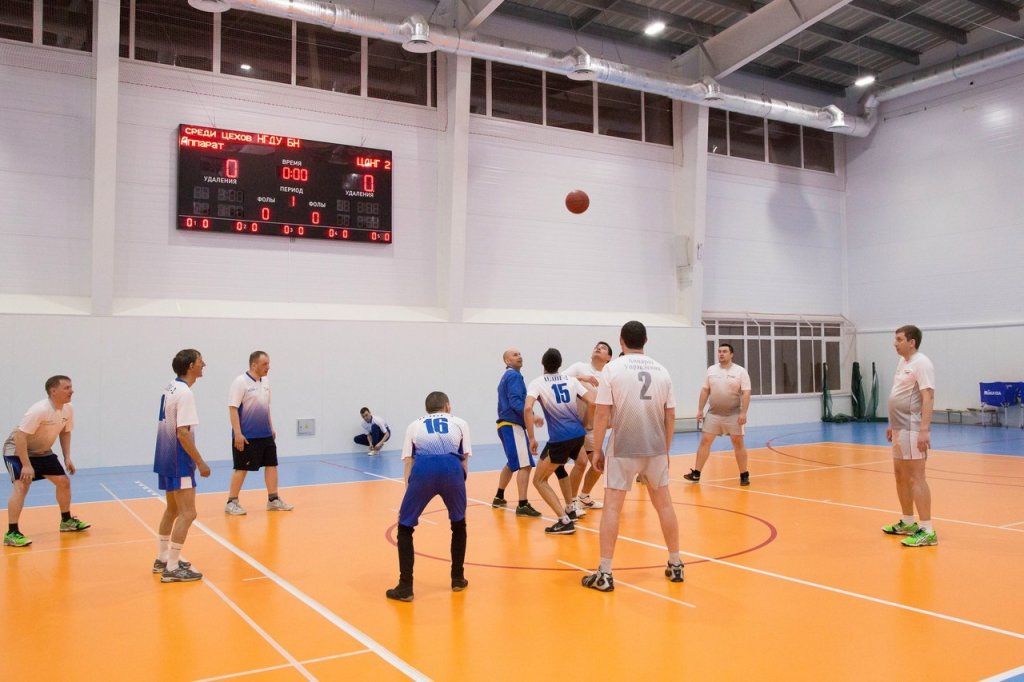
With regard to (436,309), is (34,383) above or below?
below

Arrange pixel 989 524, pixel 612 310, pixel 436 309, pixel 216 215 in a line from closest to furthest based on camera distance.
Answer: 1. pixel 989 524
2. pixel 216 215
3. pixel 436 309
4. pixel 612 310

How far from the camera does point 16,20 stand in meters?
14.4

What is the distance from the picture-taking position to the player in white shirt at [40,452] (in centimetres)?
780

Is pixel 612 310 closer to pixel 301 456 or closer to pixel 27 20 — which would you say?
pixel 301 456

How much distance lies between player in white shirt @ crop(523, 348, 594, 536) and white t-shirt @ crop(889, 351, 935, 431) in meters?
3.14

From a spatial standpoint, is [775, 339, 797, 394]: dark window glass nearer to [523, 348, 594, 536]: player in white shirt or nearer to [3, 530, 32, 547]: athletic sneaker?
[523, 348, 594, 536]: player in white shirt

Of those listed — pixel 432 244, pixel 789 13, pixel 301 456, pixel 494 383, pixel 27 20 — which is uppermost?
pixel 789 13

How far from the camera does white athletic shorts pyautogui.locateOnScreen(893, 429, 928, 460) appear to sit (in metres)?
7.40

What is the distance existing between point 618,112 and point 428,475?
17.1m

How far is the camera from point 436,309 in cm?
1800

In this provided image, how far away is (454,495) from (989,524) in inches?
252

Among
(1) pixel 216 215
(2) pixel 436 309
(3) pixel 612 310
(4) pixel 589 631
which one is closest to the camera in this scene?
(4) pixel 589 631

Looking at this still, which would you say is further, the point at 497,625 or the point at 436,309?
the point at 436,309

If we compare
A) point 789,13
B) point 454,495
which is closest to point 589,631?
point 454,495
